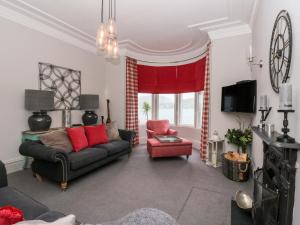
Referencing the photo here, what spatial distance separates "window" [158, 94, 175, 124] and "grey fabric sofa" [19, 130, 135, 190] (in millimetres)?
2879

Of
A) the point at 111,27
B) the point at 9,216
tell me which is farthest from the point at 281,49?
the point at 9,216

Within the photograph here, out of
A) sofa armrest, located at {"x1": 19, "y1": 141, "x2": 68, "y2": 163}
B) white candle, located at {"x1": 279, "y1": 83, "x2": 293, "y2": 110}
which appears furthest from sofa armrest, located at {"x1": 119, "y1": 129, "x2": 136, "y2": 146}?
white candle, located at {"x1": 279, "y1": 83, "x2": 293, "y2": 110}

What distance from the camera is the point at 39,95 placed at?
300 cm

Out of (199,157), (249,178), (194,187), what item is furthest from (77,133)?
(249,178)

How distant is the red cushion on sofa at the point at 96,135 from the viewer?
330 cm

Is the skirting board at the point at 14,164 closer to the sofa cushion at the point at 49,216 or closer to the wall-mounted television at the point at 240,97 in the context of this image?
the sofa cushion at the point at 49,216

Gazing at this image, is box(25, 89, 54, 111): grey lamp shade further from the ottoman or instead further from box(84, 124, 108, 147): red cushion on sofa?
the ottoman

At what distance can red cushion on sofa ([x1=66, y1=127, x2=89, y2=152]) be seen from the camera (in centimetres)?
294

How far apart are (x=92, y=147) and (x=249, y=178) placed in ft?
9.22

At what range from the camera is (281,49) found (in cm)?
148

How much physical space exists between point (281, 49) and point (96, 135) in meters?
3.08

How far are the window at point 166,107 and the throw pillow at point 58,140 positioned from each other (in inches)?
130

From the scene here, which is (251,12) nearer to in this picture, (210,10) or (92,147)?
(210,10)

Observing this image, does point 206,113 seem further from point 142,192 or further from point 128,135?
point 142,192
